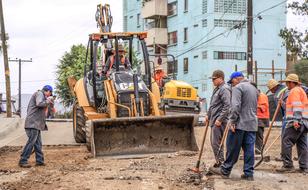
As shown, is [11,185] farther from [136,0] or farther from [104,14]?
[136,0]

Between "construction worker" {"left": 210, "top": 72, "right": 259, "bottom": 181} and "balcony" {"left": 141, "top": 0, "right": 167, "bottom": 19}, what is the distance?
136 ft

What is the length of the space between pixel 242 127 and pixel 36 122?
4972mm

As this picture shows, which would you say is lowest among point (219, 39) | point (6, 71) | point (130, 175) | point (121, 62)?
point (130, 175)

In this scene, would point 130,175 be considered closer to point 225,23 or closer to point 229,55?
point 225,23

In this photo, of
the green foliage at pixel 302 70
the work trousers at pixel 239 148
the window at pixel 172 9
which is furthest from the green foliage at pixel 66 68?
the work trousers at pixel 239 148

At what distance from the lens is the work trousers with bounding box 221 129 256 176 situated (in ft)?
36.6

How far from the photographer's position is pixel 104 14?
20.4 m

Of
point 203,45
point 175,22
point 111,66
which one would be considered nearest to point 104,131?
point 111,66

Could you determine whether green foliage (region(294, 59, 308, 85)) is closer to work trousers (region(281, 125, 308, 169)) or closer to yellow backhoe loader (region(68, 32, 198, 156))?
yellow backhoe loader (region(68, 32, 198, 156))

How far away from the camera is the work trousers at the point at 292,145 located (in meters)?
12.4

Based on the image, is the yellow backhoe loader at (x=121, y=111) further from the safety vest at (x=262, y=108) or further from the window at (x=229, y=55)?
the window at (x=229, y=55)

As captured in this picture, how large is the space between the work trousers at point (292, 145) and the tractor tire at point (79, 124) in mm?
6988

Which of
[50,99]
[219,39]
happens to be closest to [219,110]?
[50,99]

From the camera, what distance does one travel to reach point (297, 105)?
1230 cm
